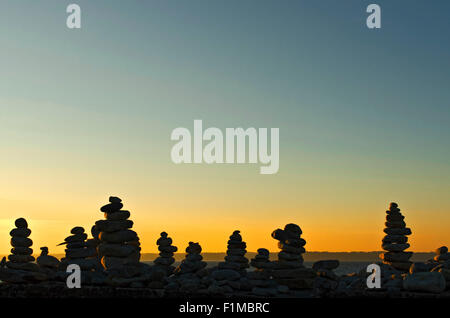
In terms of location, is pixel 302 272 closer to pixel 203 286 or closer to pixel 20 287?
pixel 203 286

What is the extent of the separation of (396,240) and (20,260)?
23.5 meters

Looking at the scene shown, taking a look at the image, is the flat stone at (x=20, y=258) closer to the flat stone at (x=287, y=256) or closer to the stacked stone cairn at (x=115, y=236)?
the stacked stone cairn at (x=115, y=236)

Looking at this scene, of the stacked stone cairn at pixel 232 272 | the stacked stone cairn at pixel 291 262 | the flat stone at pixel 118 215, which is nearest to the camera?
→ the stacked stone cairn at pixel 232 272

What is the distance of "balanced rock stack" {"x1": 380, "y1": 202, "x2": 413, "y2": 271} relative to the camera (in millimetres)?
41875

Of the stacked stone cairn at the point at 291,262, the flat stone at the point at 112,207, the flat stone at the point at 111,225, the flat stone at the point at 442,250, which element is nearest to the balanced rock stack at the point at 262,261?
the stacked stone cairn at the point at 291,262

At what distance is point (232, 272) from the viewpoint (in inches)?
1414

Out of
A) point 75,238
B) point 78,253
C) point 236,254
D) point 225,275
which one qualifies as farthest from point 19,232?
point 236,254

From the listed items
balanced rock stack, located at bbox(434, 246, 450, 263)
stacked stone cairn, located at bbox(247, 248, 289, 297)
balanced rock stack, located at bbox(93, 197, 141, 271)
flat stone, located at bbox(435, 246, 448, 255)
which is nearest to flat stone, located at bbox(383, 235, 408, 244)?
balanced rock stack, located at bbox(434, 246, 450, 263)

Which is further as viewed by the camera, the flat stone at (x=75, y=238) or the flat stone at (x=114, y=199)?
the flat stone at (x=114, y=199)

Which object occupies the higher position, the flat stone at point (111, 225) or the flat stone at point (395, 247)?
the flat stone at point (111, 225)

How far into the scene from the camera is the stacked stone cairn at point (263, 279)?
35.0m

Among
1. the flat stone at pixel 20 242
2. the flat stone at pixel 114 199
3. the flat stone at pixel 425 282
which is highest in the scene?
the flat stone at pixel 114 199
